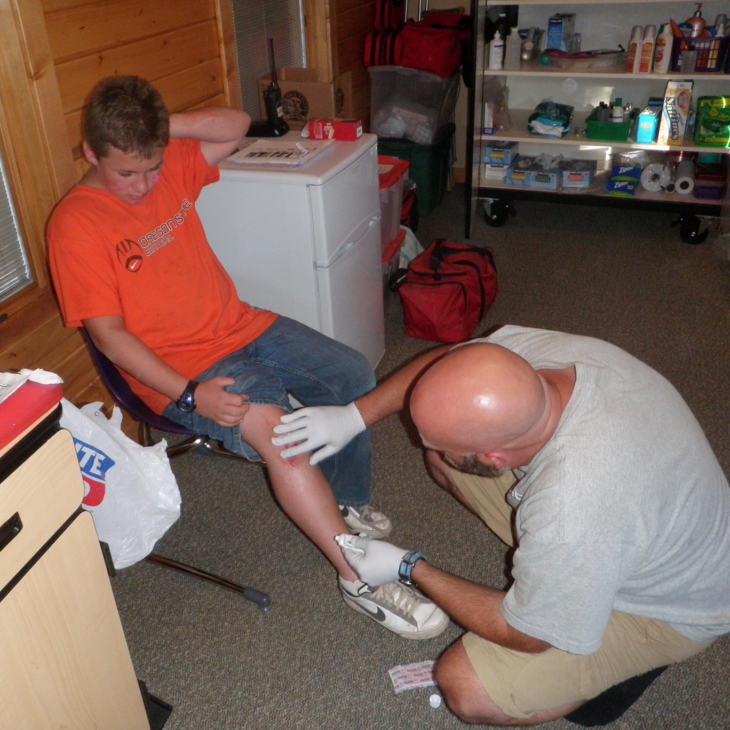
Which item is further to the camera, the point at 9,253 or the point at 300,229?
the point at 300,229

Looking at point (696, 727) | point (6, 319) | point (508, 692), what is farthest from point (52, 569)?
point (696, 727)

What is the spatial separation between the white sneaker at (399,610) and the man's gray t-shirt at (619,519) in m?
0.50

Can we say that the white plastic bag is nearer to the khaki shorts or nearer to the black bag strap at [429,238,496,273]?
the khaki shorts

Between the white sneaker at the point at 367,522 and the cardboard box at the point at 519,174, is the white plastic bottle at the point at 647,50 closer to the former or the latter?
the cardboard box at the point at 519,174

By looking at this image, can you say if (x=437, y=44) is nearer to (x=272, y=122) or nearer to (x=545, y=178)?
(x=545, y=178)

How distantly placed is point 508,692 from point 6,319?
1.41 meters

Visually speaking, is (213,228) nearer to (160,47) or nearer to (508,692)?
(160,47)

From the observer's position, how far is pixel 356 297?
2314mm

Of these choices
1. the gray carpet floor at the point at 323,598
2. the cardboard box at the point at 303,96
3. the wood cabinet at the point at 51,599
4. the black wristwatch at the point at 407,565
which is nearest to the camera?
the wood cabinet at the point at 51,599

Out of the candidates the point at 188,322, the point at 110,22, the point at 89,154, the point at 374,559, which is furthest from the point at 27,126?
the point at 374,559

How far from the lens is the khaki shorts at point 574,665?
1.24 m

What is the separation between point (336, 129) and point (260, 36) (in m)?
1.00

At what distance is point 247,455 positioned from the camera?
5.30 ft

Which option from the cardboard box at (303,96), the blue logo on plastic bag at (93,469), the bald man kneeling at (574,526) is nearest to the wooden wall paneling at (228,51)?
the cardboard box at (303,96)
